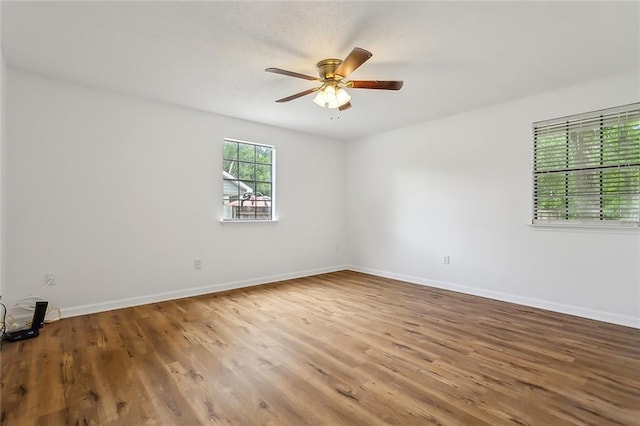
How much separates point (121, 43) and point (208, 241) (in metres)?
2.58

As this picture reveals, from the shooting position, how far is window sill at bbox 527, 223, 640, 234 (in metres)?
3.10

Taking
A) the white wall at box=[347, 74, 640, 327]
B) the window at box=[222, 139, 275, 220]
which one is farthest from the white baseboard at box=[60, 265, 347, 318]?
the white wall at box=[347, 74, 640, 327]

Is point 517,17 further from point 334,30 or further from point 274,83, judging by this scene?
point 274,83

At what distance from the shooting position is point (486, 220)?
416 centimetres

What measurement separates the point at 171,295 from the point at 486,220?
4365 millimetres

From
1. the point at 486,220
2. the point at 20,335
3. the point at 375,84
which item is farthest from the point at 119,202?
the point at 486,220

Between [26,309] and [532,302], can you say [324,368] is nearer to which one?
[532,302]

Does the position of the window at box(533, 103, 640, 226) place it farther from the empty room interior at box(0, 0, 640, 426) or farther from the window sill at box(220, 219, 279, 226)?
the window sill at box(220, 219, 279, 226)

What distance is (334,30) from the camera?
2.35 meters

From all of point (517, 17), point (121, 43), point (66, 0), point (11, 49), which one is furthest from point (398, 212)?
point (11, 49)

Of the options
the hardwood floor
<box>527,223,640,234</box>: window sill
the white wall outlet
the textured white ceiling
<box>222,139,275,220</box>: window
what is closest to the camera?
the hardwood floor

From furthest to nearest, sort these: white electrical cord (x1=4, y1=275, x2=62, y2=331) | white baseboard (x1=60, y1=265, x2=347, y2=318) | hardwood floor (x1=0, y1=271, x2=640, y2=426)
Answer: white baseboard (x1=60, y1=265, x2=347, y2=318) → white electrical cord (x1=4, y1=275, x2=62, y2=331) → hardwood floor (x1=0, y1=271, x2=640, y2=426)

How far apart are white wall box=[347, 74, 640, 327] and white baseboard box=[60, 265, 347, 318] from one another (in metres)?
1.63

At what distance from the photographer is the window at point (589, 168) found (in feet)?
10.2
